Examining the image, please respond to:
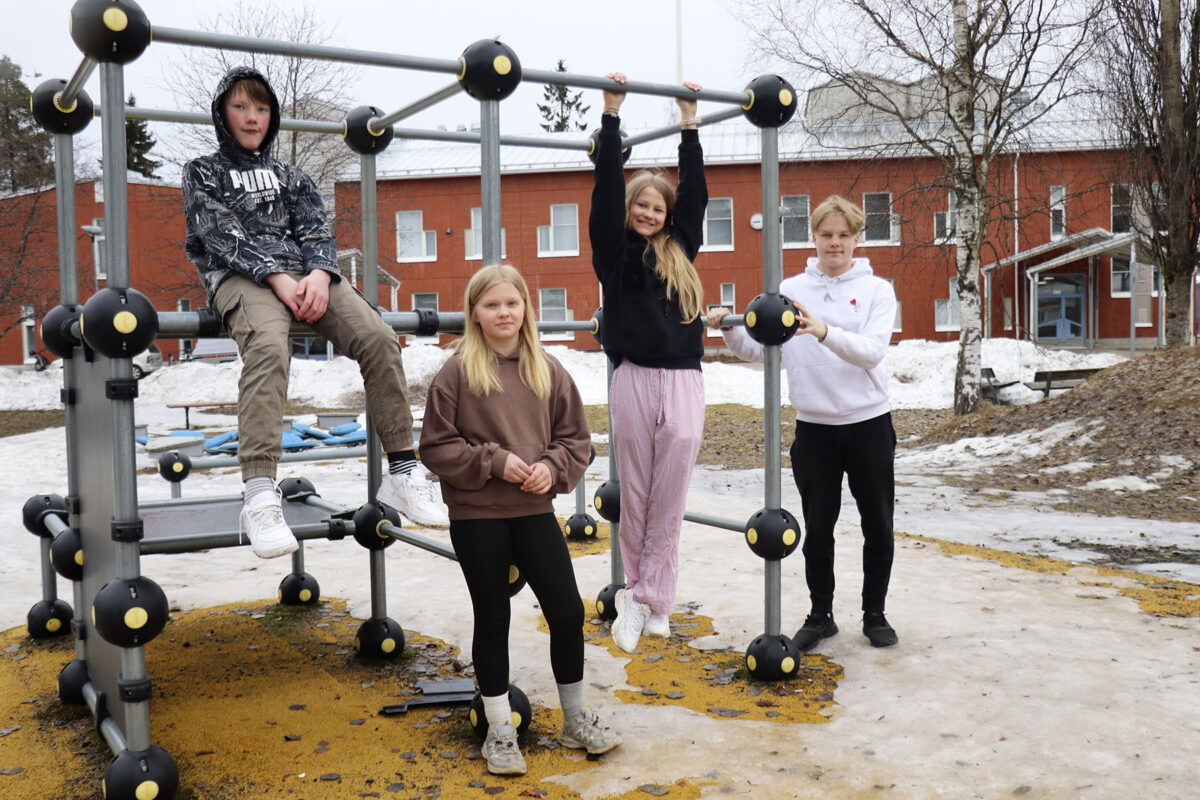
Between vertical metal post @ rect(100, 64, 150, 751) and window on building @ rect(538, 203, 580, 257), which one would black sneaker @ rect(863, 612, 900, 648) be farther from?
window on building @ rect(538, 203, 580, 257)

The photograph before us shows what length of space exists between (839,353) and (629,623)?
125 cm

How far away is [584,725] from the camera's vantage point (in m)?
2.88

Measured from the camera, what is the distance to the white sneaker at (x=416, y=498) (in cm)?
302

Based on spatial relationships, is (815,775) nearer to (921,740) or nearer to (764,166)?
(921,740)

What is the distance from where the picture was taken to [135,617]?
2.56m

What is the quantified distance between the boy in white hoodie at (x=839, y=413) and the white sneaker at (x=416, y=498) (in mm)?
1264

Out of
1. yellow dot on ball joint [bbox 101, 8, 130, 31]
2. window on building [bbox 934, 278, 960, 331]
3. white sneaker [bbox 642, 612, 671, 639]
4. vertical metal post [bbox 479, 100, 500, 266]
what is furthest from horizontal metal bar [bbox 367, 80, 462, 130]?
window on building [bbox 934, 278, 960, 331]

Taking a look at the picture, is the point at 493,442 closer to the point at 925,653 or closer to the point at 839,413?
the point at 839,413

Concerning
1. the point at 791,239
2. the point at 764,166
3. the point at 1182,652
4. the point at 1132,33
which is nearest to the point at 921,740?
the point at 1182,652

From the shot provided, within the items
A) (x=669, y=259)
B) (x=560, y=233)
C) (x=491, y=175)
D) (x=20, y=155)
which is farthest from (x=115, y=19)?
(x=560, y=233)

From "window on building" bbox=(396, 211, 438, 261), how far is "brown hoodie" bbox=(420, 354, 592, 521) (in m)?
26.0

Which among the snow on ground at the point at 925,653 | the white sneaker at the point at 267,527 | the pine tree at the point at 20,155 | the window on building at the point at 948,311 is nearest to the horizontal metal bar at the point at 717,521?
the snow on ground at the point at 925,653

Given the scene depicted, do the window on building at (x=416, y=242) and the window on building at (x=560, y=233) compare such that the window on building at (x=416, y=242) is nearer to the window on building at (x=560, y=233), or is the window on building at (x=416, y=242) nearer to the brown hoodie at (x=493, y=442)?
the window on building at (x=560, y=233)

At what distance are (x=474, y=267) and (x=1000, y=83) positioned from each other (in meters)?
17.0
